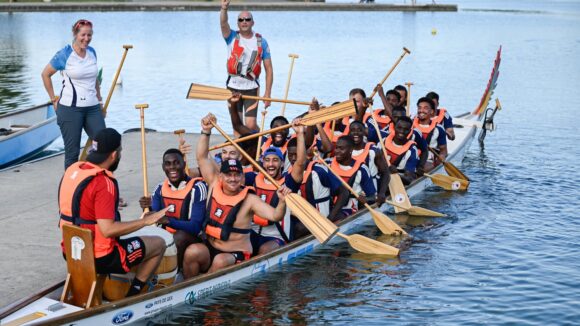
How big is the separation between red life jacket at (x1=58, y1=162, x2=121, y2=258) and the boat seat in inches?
3.7

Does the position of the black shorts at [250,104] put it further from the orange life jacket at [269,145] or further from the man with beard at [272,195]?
the man with beard at [272,195]

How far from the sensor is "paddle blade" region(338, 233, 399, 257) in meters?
10.7

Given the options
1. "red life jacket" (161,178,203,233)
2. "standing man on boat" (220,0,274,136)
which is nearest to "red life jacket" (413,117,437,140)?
"standing man on boat" (220,0,274,136)

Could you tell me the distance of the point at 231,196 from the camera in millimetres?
8750

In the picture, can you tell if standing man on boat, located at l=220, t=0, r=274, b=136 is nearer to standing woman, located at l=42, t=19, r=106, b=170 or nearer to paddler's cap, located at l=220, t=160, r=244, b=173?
standing woman, located at l=42, t=19, r=106, b=170

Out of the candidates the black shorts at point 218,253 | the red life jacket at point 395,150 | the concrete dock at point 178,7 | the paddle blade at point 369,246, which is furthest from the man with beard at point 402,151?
the concrete dock at point 178,7

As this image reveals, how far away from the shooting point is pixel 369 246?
1073 cm

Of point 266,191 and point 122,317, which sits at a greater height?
point 266,191

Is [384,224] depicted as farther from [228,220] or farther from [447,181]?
[228,220]

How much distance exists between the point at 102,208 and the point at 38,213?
4409 millimetres

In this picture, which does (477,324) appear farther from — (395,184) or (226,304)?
(395,184)

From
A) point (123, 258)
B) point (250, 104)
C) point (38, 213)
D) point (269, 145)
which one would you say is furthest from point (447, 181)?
point (123, 258)

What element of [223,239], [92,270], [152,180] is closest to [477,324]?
[223,239]

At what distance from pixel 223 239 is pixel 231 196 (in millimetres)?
469
